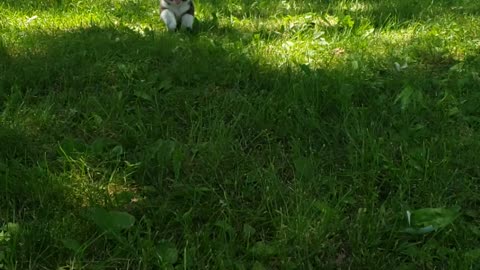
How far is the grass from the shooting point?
2.03 m

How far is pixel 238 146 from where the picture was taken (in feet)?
8.82

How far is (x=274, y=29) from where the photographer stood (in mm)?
4652

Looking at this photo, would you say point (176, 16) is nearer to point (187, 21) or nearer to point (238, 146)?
point (187, 21)

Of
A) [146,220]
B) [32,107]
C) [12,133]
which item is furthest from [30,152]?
[146,220]

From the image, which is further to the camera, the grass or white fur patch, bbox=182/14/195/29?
white fur patch, bbox=182/14/195/29

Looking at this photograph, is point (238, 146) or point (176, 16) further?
point (176, 16)

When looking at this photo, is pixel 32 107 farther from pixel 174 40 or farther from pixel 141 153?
pixel 174 40

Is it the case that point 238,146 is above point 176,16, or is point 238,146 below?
below

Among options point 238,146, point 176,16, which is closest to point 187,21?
point 176,16

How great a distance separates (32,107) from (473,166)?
2.29 m

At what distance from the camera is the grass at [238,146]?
6.64 feet

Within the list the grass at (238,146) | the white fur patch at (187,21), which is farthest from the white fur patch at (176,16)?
the grass at (238,146)

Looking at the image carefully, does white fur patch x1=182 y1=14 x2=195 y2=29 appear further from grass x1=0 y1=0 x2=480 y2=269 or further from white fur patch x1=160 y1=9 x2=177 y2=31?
grass x1=0 y1=0 x2=480 y2=269

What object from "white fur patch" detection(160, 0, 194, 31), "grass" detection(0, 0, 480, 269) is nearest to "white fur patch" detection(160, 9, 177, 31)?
"white fur patch" detection(160, 0, 194, 31)
